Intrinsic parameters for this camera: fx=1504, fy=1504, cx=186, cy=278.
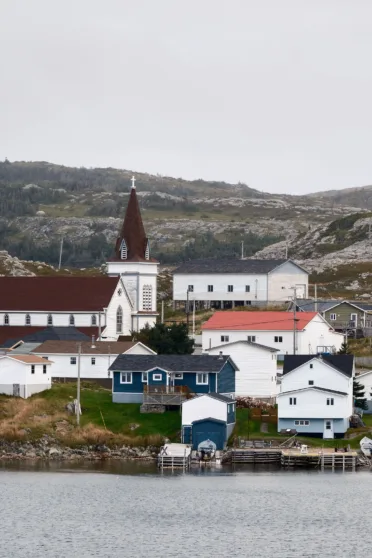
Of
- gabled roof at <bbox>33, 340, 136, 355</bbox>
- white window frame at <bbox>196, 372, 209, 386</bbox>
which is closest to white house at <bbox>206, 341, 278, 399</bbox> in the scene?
white window frame at <bbox>196, 372, 209, 386</bbox>

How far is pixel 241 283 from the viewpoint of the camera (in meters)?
143

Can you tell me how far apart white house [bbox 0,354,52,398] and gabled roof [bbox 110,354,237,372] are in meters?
4.87

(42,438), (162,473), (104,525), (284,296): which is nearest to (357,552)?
(104,525)

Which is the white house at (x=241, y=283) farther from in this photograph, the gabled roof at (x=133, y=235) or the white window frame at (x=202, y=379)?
the white window frame at (x=202, y=379)

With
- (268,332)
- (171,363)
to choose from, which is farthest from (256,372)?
(268,332)

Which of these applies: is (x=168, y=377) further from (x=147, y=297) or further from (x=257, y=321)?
(x=147, y=297)

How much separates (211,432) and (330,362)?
10.8 metres

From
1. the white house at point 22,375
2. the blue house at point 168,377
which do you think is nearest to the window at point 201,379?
the blue house at point 168,377

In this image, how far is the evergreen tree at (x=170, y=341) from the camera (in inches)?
4336

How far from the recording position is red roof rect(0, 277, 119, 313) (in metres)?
121

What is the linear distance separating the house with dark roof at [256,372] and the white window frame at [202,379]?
14.7 ft

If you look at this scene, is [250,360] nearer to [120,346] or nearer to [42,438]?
[120,346]

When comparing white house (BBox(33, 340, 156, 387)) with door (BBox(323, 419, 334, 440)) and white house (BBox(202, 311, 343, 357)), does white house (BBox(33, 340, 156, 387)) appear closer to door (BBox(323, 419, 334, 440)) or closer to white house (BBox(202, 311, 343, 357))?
white house (BBox(202, 311, 343, 357))

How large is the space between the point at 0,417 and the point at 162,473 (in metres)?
14.3
